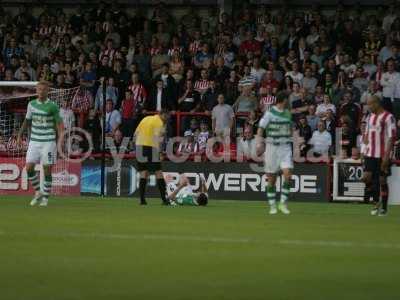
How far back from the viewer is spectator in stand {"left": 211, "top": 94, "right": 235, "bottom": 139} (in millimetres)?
26703

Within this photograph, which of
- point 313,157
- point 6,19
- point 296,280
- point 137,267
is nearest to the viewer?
point 296,280

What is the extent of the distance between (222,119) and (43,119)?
692 cm

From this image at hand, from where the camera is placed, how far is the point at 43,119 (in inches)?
819

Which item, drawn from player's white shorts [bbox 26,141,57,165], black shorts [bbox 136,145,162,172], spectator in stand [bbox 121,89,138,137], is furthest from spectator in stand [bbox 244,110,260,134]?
player's white shorts [bbox 26,141,57,165]

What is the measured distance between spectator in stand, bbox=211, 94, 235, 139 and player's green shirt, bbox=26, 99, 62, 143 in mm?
6594

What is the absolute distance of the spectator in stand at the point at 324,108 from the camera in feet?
85.8

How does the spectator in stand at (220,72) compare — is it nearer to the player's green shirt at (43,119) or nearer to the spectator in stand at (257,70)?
the spectator in stand at (257,70)

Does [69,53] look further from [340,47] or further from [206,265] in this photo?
[206,265]

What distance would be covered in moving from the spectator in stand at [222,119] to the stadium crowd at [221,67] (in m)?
0.02

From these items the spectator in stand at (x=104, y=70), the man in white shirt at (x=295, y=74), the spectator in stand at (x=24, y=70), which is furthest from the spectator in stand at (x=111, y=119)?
the man in white shirt at (x=295, y=74)

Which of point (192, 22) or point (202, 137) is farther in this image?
point (192, 22)

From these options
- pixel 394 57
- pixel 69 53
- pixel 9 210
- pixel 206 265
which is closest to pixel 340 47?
pixel 394 57

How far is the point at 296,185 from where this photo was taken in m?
Answer: 26.1

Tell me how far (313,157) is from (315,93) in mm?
1652
